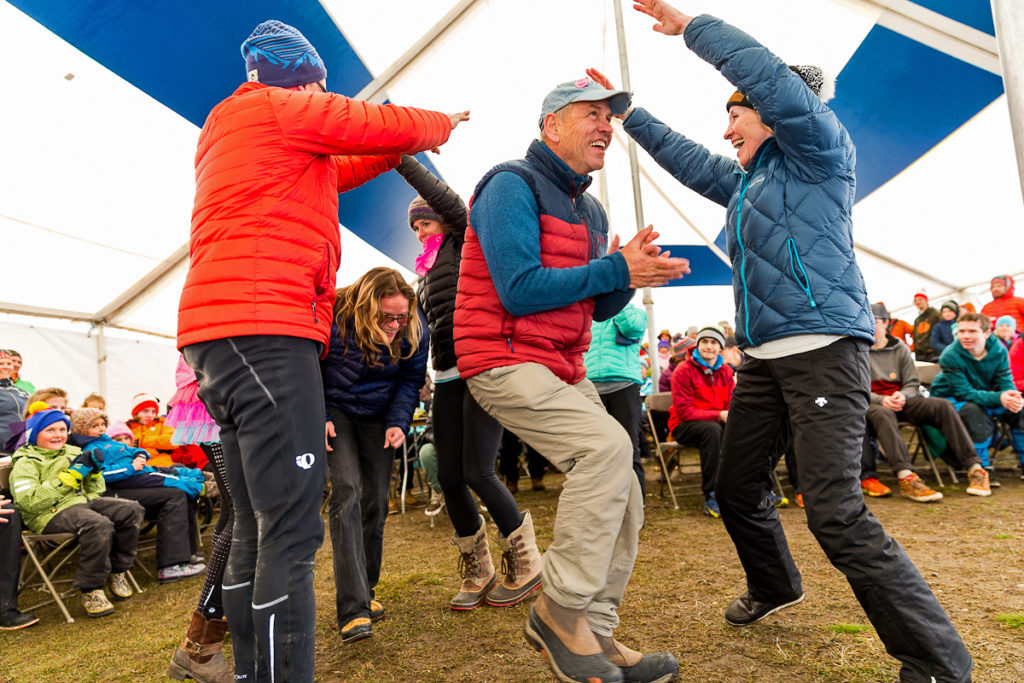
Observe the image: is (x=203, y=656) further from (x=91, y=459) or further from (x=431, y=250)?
(x=91, y=459)

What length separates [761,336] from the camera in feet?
6.69

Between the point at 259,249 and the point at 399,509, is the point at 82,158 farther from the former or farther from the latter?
the point at 259,249

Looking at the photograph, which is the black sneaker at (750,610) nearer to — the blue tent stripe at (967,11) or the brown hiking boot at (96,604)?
the brown hiking boot at (96,604)

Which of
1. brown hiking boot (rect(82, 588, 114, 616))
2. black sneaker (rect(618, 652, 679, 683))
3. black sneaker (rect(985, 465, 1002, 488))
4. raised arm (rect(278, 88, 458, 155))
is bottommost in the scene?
black sneaker (rect(985, 465, 1002, 488))

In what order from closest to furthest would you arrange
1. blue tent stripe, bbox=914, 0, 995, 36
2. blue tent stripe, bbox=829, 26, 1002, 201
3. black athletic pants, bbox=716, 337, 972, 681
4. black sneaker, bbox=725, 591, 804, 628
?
black athletic pants, bbox=716, 337, 972, 681 → black sneaker, bbox=725, 591, 804, 628 → blue tent stripe, bbox=914, 0, 995, 36 → blue tent stripe, bbox=829, 26, 1002, 201

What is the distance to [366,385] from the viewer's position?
2.76m

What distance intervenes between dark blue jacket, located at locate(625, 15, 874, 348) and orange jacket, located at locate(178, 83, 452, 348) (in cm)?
104

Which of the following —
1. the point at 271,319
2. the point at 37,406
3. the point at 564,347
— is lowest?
the point at 37,406

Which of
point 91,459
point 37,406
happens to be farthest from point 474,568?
point 37,406

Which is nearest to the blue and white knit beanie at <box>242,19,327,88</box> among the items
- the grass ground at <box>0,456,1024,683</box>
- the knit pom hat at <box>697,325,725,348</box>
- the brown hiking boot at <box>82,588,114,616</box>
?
the grass ground at <box>0,456,1024,683</box>

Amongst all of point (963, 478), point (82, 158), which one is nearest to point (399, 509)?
point (82, 158)

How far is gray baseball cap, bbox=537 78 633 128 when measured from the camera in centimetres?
202

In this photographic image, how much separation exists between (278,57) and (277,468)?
3.61ft

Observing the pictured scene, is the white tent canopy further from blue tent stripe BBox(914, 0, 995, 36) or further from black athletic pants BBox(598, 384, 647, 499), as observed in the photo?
black athletic pants BBox(598, 384, 647, 499)
